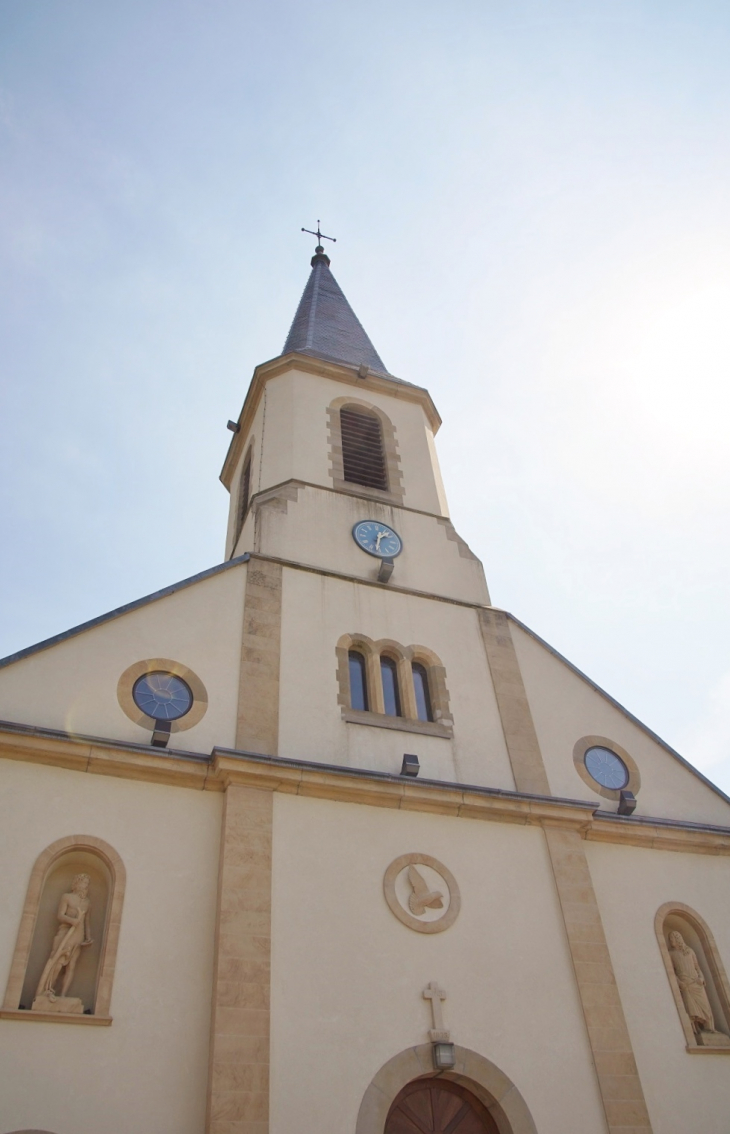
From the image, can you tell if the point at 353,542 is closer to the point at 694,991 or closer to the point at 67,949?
the point at 67,949

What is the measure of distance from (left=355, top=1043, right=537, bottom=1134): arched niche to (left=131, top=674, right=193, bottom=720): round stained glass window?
16.1 ft

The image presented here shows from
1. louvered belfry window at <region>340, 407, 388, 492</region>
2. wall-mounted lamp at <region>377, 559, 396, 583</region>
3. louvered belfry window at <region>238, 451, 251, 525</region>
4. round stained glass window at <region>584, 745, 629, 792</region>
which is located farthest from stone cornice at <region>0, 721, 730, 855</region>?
louvered belfry window at <region>238, 451, 251, 525</region>

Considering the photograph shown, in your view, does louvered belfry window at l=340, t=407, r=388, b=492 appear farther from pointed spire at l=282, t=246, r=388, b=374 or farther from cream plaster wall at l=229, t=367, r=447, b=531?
pointed spire at l=282, t=246, r=388, b=374

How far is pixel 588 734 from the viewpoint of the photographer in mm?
14117

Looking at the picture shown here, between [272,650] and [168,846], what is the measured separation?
11.0 ft

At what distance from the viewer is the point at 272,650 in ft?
41.5

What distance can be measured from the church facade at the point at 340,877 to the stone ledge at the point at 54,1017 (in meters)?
0.04

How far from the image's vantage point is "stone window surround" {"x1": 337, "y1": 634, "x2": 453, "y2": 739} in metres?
12.6

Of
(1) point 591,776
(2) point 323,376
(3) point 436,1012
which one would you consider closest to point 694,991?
(1) point 591,776

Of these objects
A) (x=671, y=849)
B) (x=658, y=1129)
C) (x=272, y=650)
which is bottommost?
(x=658, y=1129)

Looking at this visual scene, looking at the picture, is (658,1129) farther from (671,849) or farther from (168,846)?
(168,846)

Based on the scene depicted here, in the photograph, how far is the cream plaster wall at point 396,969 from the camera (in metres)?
9.31

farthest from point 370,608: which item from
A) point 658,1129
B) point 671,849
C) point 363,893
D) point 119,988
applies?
point 658,1129

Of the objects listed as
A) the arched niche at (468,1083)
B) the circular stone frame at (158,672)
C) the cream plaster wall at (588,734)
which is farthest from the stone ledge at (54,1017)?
the cream plaster wall at (588,734)
